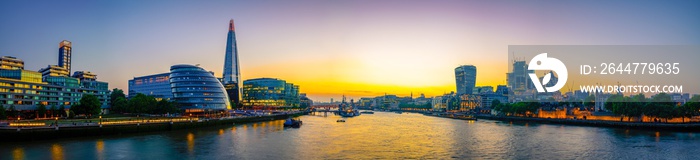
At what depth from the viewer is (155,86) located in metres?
139

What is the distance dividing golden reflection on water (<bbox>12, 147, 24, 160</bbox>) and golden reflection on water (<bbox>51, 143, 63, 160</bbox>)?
1844 mm

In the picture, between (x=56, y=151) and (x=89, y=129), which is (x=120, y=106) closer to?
(x=89, y=129)

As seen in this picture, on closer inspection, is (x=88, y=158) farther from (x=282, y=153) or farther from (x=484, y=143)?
(x=484, y=143)

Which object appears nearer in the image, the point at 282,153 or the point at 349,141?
the point at 282,153

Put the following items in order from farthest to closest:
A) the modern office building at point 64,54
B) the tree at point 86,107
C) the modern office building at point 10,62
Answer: the modern office building at point 64,54 → the modern office building at point 10,62 → the tree at point 86,107

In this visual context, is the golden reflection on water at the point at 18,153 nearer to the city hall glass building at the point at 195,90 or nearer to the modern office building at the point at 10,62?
the city hall glass building at the point at 195,90

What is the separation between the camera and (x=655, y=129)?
6338cm

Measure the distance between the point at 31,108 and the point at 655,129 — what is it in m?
94.2

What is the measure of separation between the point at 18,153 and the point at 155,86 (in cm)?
11322

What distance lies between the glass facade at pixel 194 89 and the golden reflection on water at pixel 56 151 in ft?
223

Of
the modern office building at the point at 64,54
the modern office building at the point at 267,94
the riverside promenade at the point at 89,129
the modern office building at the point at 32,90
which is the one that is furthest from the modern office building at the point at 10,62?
the modern office building at the point at 267,94

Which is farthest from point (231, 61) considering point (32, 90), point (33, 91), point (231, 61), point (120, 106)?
point (32, 90)

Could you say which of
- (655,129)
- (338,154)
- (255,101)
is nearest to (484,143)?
(338,154)

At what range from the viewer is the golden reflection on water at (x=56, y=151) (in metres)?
30.8
